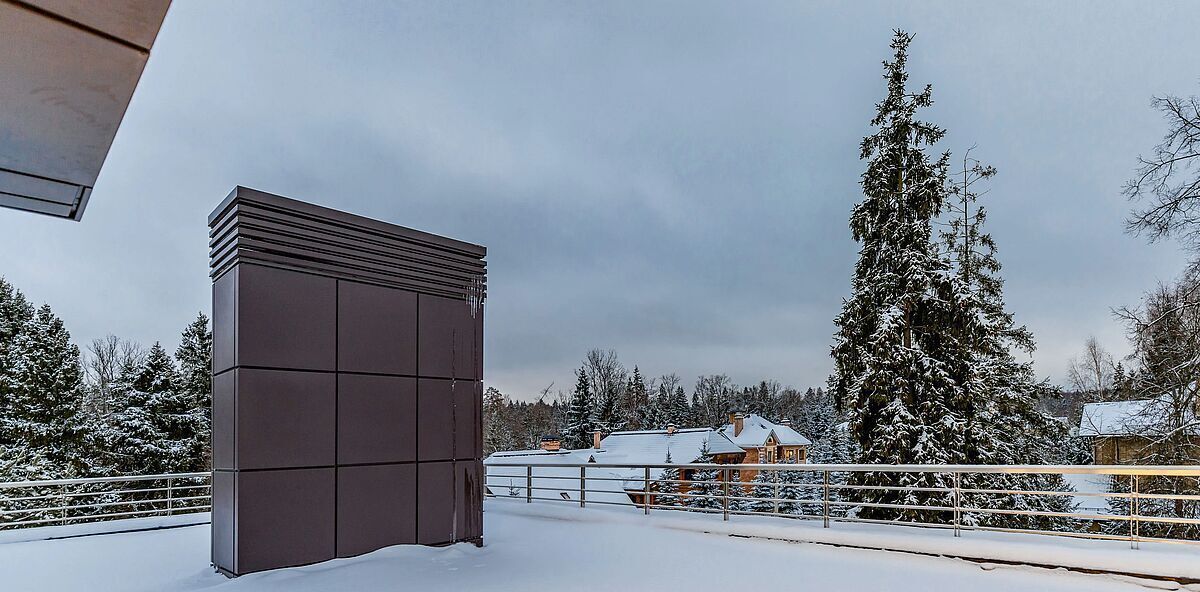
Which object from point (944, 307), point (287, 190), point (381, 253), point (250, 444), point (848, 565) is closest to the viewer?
point (250, 444)

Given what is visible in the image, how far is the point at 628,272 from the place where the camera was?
2472 centimetres

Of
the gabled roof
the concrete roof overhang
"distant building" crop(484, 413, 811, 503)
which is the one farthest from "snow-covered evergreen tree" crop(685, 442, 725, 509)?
the concrete roof overhang

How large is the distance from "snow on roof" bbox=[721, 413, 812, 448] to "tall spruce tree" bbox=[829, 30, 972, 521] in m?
22.2

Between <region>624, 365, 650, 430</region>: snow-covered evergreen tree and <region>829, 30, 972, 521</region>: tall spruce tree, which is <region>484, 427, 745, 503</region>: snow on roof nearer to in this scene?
<region>624, 365, 650, 430</region>: snow-covered evergreen tree

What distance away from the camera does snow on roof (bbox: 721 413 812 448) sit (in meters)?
37.0

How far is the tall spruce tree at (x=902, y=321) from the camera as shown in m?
12.6

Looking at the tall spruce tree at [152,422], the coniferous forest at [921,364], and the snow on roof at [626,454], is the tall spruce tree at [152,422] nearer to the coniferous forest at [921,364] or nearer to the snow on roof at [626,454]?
the coniferous forest at [921,364]

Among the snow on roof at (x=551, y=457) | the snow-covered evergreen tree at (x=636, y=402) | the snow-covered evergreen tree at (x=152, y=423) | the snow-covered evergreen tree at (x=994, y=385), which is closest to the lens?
the snow-covered evergreen tree at (x=994, y=385)

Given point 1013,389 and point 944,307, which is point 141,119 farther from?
point 1013,389

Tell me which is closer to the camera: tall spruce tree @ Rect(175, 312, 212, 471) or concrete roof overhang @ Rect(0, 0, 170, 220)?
concrete roof overhang @ Rect(0, 0, 170, 220)

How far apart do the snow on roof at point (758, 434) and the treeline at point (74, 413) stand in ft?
77.1

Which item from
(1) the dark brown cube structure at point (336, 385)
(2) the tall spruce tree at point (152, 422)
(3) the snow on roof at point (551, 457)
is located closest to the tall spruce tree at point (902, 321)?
(1) the dark brown cube structure at point (336, 385)

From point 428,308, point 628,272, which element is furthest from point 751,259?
point 428,308

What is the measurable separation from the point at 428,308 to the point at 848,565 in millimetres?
5398
